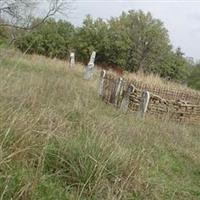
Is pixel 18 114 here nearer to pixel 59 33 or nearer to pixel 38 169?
pixel 38 169

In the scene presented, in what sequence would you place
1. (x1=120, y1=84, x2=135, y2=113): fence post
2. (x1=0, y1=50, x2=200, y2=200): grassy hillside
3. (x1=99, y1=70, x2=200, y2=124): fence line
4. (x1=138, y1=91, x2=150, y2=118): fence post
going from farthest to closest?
(x1=120, y1=84, x2=135, y2=113): fence post → (x1=99, y1=70, x2=200, y2=124): fence line → (x1=138, y1=91, x2=150, y2=118): fence post → (x1=0, y1=50, x2=200, y2=200): grassy hillside

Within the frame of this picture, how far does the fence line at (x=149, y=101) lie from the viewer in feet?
36.1

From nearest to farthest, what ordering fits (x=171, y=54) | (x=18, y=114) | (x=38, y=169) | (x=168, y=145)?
(x=38, y=169) < (x=18, y=114) < (x=168, y=145) < (x=171, y=54)

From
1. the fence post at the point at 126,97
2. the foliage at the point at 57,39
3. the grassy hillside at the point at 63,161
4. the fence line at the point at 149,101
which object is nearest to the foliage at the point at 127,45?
the foliage at the point at 57,39

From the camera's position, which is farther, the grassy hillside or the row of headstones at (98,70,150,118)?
the row of headstones at (98,70,150,118)

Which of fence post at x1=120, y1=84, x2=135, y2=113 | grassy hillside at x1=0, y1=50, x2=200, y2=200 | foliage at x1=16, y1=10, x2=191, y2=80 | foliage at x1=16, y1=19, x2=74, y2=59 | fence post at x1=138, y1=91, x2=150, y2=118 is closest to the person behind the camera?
grassy hillside at x1=0, y1=50, x2=200, y2=200

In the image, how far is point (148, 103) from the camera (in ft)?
36.1

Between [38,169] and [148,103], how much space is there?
7715 millimetres

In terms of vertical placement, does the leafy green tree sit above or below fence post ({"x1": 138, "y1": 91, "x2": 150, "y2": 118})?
above

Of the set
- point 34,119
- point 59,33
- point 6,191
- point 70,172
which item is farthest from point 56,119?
point 59,33

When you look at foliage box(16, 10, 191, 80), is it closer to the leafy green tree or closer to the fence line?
the leafy green tree

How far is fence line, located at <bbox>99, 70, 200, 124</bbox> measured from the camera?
11016 mm

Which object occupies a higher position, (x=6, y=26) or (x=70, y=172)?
(x=6, y=26)

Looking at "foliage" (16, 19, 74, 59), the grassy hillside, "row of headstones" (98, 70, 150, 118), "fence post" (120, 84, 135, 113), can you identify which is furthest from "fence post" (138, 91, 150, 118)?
"foliage" (16, 19, 74, 59)
